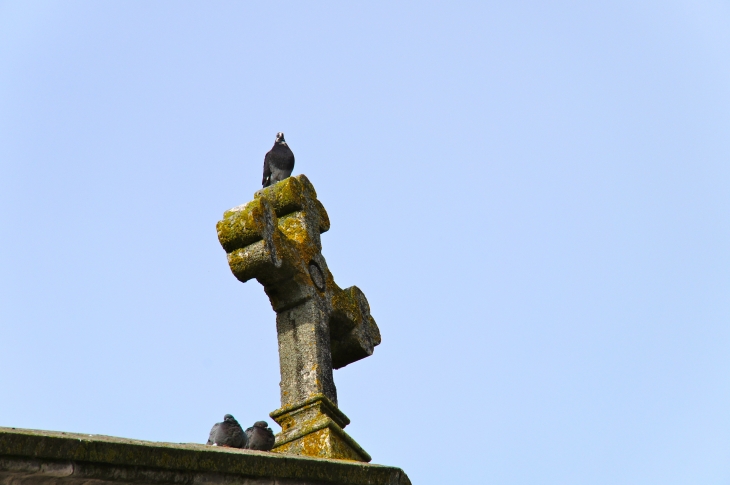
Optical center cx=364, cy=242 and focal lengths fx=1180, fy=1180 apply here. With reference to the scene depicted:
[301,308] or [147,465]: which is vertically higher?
[301,308]

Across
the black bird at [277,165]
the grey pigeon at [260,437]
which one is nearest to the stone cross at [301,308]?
the grey pigeon at [260,437]

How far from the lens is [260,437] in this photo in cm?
671

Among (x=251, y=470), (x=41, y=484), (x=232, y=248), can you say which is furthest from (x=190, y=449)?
(x=232, y=248)

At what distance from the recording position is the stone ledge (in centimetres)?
431

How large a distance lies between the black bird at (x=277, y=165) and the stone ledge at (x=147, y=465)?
13.8ft

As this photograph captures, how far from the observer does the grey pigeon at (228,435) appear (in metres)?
6.53

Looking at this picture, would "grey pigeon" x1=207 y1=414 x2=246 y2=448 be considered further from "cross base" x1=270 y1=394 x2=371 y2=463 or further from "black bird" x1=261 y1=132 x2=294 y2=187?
"black bird" x1=261 y1=132 x2=294 y2=187

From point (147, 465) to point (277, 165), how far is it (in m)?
4.69

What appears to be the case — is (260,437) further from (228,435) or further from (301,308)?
(301,308)

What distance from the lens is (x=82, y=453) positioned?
14.4 feet

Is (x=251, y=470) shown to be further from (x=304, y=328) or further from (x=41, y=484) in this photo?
(x=304, y=328)

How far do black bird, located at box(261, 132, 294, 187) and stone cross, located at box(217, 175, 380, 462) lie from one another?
80cm

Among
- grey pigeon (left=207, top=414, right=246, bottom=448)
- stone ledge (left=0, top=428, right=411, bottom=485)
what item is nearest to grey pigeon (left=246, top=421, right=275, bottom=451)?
grey pigeon (left=207, top=414, right=246, bottom=448)

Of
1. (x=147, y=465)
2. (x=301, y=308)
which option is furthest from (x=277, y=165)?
(x=147, y=465)
